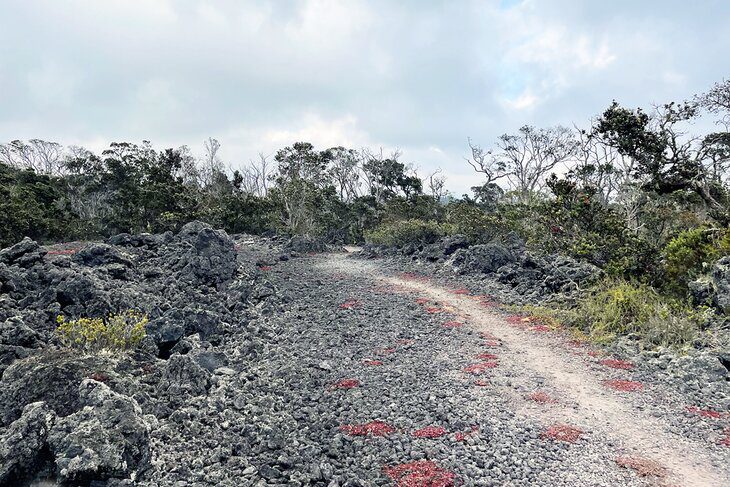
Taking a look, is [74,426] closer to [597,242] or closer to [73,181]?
[597,242]

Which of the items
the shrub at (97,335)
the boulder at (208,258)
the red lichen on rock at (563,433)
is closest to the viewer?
the red lichen on rock at (563,433)

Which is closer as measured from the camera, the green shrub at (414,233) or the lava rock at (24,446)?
the lava rock at (24,446)

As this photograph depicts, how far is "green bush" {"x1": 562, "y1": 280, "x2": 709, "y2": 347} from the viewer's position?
1131 cm

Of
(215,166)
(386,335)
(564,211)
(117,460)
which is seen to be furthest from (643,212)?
(215,166)

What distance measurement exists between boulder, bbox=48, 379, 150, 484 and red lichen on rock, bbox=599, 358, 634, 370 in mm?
10300

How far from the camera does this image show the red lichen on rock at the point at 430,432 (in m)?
7.31

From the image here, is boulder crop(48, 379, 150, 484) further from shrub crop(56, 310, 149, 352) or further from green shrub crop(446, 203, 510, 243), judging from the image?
green shrub crop(446, 203, 510, 243)

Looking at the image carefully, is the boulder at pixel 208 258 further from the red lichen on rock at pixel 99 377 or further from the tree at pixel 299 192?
the tree at pixel 299 192

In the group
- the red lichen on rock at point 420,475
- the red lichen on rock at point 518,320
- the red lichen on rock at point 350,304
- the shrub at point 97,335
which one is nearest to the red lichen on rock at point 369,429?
the red lichen on rock at point 420,475

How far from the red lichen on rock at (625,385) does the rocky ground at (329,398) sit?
82 millimetres

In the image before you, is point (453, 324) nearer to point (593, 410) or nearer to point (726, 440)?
point (593, 410)

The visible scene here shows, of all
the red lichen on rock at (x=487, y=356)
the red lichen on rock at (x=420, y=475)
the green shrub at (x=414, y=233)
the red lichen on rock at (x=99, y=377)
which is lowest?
the red lichen on rock at (x=420, y=475)

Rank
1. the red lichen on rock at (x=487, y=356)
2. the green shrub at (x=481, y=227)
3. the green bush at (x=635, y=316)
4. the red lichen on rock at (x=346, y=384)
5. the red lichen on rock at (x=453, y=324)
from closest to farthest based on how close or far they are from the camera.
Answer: the red lichen on rock at (x=346, y=384) → the red lichen on rock at (x=487, y=356) → the green bush at (x=635, y=316) → the red lichen on rock at (x=453, y=324) → the green shrub at (x=481, y=227)

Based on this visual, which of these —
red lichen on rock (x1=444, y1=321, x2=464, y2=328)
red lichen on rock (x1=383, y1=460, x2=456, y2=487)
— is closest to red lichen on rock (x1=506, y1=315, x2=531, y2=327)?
red lichen on rock (x1=444, y1=321, x2=464, y2=328)
